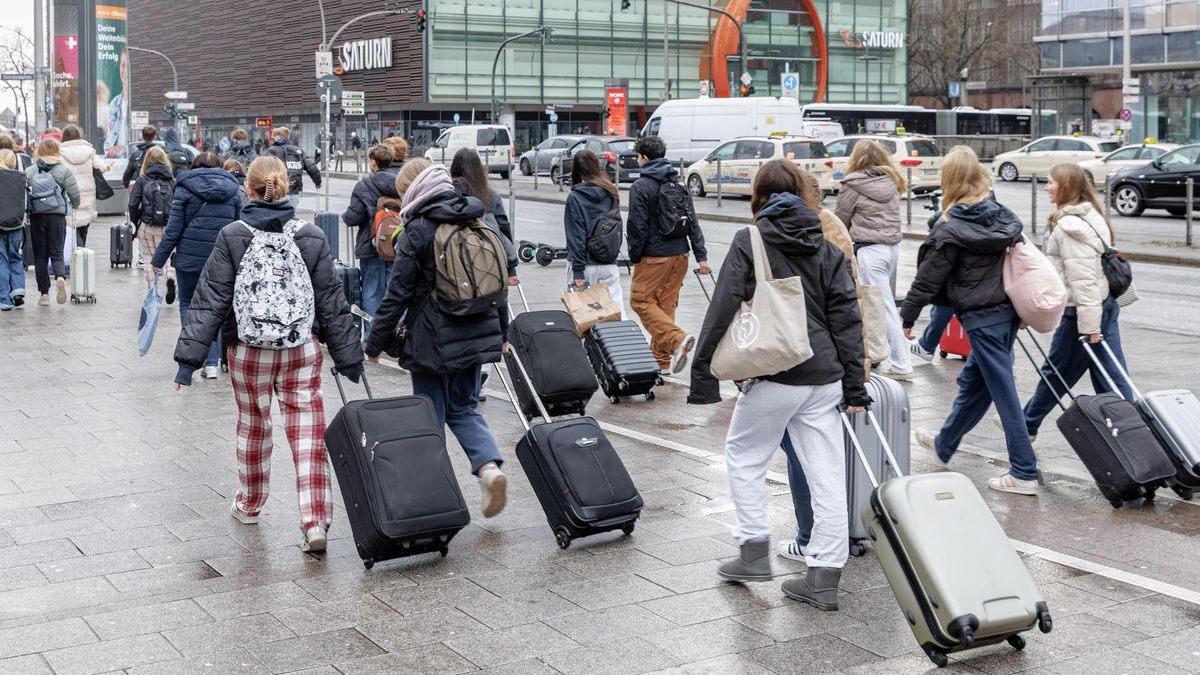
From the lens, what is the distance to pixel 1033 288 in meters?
7.11

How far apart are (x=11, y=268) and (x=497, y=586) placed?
34.8 feet

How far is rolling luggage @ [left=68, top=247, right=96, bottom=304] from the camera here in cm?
1547

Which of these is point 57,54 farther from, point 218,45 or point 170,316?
point 218,45

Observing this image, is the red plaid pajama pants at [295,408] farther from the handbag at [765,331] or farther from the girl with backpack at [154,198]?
the girl with backpack at [154,198]

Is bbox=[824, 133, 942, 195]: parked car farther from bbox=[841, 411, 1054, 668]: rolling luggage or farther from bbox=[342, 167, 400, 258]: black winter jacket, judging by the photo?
bbox=[841, 411, 1054, 668]: rolling luggage

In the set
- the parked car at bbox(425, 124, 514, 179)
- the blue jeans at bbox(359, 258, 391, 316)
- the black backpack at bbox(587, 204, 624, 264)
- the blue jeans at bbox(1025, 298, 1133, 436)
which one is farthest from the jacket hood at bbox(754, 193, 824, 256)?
the parked car at bbox(425, 124, 514, 179)

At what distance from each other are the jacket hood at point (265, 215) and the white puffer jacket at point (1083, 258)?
4003mm

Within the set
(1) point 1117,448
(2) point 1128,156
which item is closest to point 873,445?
(1) point 1117,448

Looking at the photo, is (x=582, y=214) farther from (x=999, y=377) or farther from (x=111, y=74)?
(x=111, y=74)

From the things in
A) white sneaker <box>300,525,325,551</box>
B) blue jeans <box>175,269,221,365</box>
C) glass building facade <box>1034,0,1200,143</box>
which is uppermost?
glass building facade <box>1034,0,1200,143</box>

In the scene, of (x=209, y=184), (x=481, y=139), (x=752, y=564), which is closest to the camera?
(x=752, y=564)

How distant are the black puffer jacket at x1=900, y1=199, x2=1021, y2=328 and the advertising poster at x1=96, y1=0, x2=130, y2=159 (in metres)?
25.3

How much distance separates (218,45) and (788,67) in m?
37.2

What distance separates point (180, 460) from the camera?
8.30 meters
